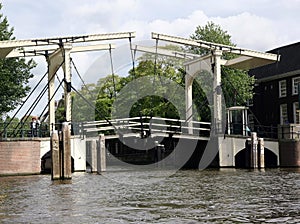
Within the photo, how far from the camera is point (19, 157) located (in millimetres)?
24531

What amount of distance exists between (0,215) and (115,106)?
96.3ft

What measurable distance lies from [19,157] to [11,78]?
970 cm

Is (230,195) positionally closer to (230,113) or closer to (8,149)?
(8,149)

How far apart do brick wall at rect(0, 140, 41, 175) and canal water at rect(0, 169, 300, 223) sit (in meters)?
7.09

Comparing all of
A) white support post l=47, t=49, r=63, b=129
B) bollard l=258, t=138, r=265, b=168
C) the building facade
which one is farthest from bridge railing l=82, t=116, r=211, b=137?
the building facade

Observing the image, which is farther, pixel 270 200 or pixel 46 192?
pixel 46 192

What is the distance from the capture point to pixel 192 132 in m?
29.9

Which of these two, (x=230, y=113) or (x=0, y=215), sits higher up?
(x=230, y=113)

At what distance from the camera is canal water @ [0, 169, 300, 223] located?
32.7 ft

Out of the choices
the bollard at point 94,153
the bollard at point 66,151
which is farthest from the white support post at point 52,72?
the bollard at point 66,151

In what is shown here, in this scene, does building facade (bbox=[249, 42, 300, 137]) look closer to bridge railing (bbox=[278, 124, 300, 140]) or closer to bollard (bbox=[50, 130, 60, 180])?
bridge railing (bbox=[278, 124, 300, 140])

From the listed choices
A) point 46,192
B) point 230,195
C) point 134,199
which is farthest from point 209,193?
point 46,192

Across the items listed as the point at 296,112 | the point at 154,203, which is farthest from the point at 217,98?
the point at 154,203

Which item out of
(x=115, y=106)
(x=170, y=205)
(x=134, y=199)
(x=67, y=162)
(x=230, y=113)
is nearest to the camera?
(x=170, y=205)
